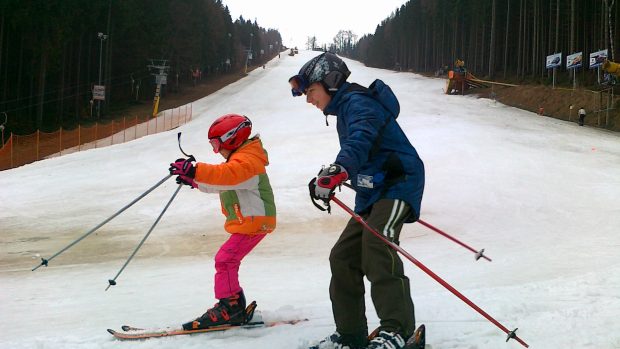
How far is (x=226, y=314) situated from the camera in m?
3.72

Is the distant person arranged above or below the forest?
below

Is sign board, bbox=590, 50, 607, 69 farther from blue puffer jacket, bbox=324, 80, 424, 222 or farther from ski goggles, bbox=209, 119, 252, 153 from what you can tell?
blue puffer jacket, bbox=324, 80, 424, 222

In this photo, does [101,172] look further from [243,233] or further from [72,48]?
[72,48]

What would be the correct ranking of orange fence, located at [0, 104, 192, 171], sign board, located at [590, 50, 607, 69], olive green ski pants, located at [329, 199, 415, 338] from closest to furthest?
olive green ski pants, located at [329, 199, 415, 338], orange fence, located at [0, 104, 192, 171], sign board, located at [590, 50, 607, 69]

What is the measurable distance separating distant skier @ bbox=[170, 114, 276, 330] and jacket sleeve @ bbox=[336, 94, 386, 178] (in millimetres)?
954

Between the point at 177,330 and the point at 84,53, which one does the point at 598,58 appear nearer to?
the point at 177,330

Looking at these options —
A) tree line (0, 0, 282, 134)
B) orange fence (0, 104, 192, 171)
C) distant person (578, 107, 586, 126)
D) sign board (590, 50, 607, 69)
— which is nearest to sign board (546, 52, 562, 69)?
sign board (590, 50, 607, 69)

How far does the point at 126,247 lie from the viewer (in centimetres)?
789

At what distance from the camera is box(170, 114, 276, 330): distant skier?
362 cm

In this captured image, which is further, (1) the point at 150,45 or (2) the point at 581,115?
(1) the point at 150,45

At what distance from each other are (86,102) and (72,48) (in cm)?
403

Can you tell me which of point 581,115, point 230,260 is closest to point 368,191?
point 230,260

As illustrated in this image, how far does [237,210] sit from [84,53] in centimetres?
4085

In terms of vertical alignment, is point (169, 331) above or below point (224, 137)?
below
